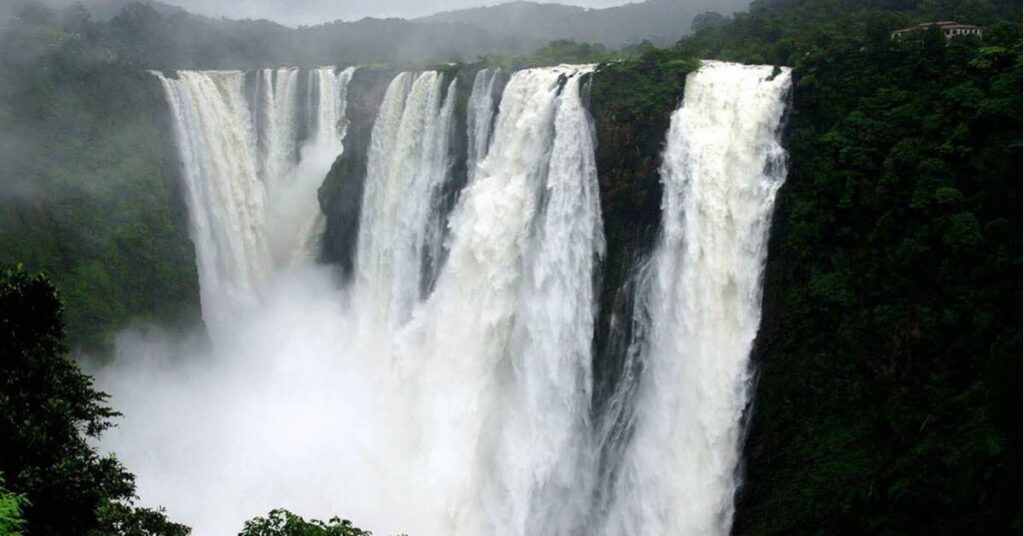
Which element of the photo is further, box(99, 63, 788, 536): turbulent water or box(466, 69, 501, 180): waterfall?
box(466, 69, 501, 180): waterfall

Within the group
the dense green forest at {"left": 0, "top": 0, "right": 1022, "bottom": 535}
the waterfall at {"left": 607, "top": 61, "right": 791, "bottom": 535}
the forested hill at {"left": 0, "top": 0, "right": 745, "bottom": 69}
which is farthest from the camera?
the forested hill at {"left": 0, "top": 0, "right": 745, "bottom": 69}

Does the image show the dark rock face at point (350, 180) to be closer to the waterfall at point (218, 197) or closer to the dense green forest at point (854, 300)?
the waterfall at point (218, 197)

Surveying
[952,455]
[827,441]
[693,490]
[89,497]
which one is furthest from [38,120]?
[952,455]

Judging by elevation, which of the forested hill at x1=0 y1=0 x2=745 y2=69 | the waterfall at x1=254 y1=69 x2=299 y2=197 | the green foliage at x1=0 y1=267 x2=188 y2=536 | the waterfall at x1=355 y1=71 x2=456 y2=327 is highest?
the forested hill at x1=0 y1=0 x2=745 y2=69

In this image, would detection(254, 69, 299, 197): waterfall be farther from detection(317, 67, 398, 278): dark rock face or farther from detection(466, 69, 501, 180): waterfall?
detection(466, 69, 501, 180): waterfall

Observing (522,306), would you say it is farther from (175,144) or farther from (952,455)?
(175,144)

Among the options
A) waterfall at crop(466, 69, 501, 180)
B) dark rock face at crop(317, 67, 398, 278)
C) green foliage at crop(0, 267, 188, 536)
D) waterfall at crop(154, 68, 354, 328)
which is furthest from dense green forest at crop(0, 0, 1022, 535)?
dark rock face at crop(317, 67, 398, 278)


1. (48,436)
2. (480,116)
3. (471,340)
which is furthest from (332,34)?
(48,436)
